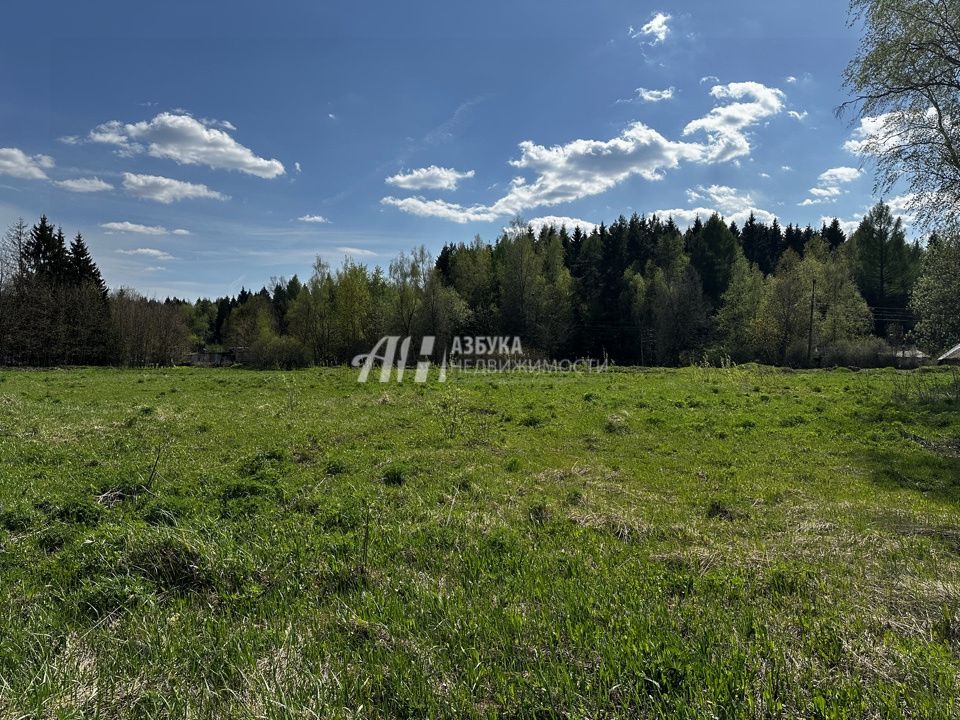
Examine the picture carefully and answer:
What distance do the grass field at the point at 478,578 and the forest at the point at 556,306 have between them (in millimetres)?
30579

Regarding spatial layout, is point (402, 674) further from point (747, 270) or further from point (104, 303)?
point (747, 270)

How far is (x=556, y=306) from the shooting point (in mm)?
51531

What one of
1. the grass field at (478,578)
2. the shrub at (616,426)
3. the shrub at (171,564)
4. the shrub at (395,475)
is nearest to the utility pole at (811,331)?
the grass field at (478,578)

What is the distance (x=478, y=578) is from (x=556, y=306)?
48.3m

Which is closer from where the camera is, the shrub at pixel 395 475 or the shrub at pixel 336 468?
the shrub at pixel 395 475

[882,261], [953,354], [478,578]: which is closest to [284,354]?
[478,578]

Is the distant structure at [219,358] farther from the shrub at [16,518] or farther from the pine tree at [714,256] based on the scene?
the pine tree at [714,256]

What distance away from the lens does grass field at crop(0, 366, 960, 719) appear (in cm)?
293

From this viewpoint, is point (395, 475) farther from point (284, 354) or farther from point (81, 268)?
point (81, 268)

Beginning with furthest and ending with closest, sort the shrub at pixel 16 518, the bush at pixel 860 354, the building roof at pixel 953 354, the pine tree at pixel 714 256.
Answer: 1. the pine tree at pixel 714 256
2. the bush at pixel 860 354
3. the building roof at pixel 953 354
4. the shrub at pixel 16 518

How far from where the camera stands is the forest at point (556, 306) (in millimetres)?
41656

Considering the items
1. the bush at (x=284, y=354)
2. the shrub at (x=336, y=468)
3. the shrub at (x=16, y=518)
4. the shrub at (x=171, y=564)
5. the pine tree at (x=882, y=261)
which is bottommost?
the shrub at (x=336, y=468)

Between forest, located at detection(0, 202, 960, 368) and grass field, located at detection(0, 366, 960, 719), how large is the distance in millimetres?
30579

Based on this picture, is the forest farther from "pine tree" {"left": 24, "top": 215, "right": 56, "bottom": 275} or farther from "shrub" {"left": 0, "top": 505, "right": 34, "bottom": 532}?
"shrub" {"left": 0, "top": 505, "right": 34, "bottom": 532}
